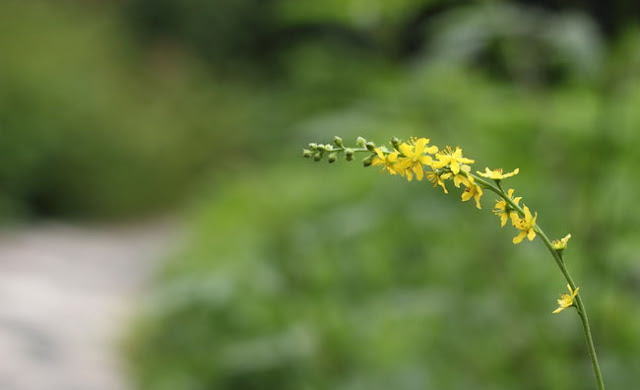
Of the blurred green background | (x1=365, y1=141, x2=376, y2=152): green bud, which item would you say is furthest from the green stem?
the blurred green background

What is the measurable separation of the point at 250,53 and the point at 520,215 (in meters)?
15.2

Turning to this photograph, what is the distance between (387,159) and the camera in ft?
2.83

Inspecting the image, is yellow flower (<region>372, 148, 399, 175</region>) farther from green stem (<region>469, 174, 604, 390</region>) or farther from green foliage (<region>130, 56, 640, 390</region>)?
green foliage (<region>130, 56, 640, 390</region>)

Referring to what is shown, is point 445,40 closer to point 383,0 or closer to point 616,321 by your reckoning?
point 383,0

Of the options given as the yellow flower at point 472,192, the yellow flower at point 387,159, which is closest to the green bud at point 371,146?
the yellow flower at point 387,159

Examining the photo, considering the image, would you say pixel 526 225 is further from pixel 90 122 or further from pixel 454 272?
pixel 90 122

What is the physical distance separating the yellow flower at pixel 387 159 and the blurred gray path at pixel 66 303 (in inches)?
115

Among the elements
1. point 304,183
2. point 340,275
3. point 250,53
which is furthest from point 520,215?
point 250,53

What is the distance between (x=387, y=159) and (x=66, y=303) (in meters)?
4.60

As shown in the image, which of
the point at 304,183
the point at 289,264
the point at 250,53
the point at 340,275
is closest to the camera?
the point at 289,264

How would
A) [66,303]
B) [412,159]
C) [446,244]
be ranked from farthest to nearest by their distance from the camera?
[66,303], [446,244], [412,159]

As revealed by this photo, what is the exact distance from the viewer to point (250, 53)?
1571cm

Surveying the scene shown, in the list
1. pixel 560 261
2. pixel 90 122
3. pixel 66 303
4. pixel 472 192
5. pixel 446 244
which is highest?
pixel 90 122

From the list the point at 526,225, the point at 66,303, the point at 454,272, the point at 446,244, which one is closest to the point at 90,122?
the point at 66,303
